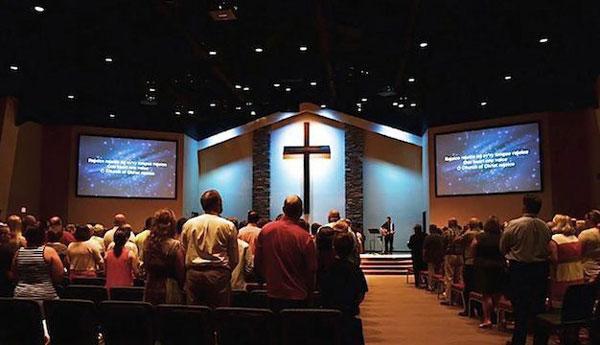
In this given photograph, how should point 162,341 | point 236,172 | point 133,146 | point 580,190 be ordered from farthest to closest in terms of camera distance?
point 236,172
point 133,146
point 580,190
point 162,341

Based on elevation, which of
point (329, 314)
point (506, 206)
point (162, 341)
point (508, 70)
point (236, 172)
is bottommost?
point (162, 341)

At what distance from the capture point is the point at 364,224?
2012 cm

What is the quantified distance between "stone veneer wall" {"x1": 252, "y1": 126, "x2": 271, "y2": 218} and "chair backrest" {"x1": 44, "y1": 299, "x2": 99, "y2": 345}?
15886 millimetres

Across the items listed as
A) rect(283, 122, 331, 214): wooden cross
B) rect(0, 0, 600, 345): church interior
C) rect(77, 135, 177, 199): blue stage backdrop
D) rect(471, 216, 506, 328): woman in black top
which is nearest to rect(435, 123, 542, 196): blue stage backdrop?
rect(0, 0, 600, 345): church interior

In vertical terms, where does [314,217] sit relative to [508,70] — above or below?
below

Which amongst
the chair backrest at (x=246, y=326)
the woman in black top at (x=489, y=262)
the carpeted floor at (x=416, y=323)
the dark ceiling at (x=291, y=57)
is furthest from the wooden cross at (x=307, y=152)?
the chair backrest at (x=246, y=326)

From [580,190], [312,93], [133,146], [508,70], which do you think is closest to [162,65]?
[133,146]

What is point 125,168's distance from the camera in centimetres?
1764

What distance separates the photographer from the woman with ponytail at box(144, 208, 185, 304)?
13.7 feet

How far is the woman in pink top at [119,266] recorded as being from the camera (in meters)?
5.54

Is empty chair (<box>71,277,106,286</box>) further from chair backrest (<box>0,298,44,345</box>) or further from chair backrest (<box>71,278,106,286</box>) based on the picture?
chair backrest (<box>0,298,44,345</box>)

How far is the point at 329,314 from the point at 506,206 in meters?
13.6

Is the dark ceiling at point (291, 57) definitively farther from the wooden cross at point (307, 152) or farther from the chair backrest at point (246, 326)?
the chair backrest at point (246, 326)

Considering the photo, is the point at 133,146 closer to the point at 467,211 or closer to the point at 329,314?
the point at 467,211
